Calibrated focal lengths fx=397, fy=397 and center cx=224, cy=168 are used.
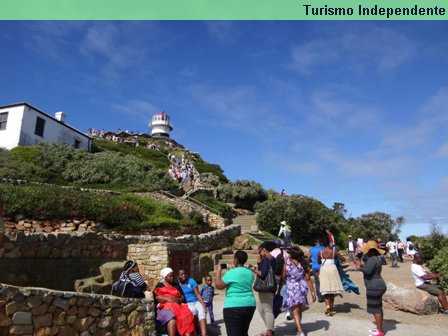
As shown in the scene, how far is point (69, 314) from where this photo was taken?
6402 millimetres

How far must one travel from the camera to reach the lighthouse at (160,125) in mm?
96188

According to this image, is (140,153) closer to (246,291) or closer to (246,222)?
(246,222)

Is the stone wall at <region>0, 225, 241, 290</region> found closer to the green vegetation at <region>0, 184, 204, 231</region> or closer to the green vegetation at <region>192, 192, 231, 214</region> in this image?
the green vegetation at <region>0, 184, 204, 231</region>

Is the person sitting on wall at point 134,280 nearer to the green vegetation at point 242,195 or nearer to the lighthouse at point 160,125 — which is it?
the green vegetation at point 242,195

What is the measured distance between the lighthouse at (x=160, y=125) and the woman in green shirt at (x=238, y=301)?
91.3m

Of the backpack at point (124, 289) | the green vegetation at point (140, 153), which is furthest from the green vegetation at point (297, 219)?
the green vegetation at point (140, 153)

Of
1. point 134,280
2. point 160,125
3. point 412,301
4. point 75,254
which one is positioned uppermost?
point 160,125

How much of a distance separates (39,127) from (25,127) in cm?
182

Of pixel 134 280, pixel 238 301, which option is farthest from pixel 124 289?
pixel 238 301

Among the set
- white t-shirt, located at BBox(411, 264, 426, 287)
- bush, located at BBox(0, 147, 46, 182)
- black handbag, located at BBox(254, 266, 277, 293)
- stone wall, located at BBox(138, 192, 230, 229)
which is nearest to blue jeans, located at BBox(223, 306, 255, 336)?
black handbag, located at BBox(254, 266, 277, 293)

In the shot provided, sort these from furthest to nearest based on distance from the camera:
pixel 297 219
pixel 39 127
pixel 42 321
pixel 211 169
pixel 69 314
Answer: pixel 211 169
pixel 39 127
pixel 297 219
pixel 69 314
pixel 42 321

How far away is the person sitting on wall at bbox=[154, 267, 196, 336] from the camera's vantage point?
21.6ft

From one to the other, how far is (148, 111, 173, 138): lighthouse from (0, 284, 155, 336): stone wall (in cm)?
8996

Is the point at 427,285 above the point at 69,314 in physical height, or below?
above
